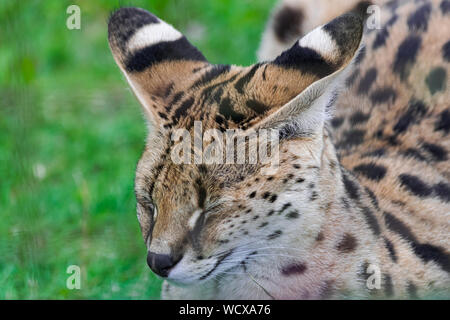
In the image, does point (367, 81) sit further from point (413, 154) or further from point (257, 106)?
point (257, 106)

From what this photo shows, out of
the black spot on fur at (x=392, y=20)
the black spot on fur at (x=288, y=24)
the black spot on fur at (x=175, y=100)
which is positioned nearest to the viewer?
the black spot on fur at (x=175, y=100)

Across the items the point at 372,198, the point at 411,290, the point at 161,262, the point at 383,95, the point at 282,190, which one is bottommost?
the point at 411,290

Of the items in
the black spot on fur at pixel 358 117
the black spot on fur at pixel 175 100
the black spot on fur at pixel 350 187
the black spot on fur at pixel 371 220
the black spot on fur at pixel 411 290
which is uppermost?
the black spot on fur at pixel 175 100

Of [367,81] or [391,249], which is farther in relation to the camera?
[367,81]

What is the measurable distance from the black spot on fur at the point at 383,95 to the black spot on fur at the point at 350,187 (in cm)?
92

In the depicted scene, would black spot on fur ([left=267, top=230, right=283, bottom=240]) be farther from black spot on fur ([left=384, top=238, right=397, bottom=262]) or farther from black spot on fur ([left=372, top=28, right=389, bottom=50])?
black spot on fur ([left=372, top=28, right=389, bottom=50])

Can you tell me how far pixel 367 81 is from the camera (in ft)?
14.3

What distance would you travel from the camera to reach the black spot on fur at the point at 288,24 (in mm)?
5133

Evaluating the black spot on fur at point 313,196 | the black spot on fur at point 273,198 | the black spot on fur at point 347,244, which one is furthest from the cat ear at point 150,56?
the black spot on fur at point 347,244

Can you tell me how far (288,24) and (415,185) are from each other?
5.89ft

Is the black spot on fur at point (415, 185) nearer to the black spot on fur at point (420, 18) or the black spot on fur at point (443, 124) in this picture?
the black spot on fur at point (443, 124)

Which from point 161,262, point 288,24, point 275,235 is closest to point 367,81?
point 288,24

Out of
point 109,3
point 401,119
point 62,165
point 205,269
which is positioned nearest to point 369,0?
point 401,119

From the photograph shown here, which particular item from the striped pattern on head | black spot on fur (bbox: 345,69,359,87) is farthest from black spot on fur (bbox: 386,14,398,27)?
the striped pattern on head
